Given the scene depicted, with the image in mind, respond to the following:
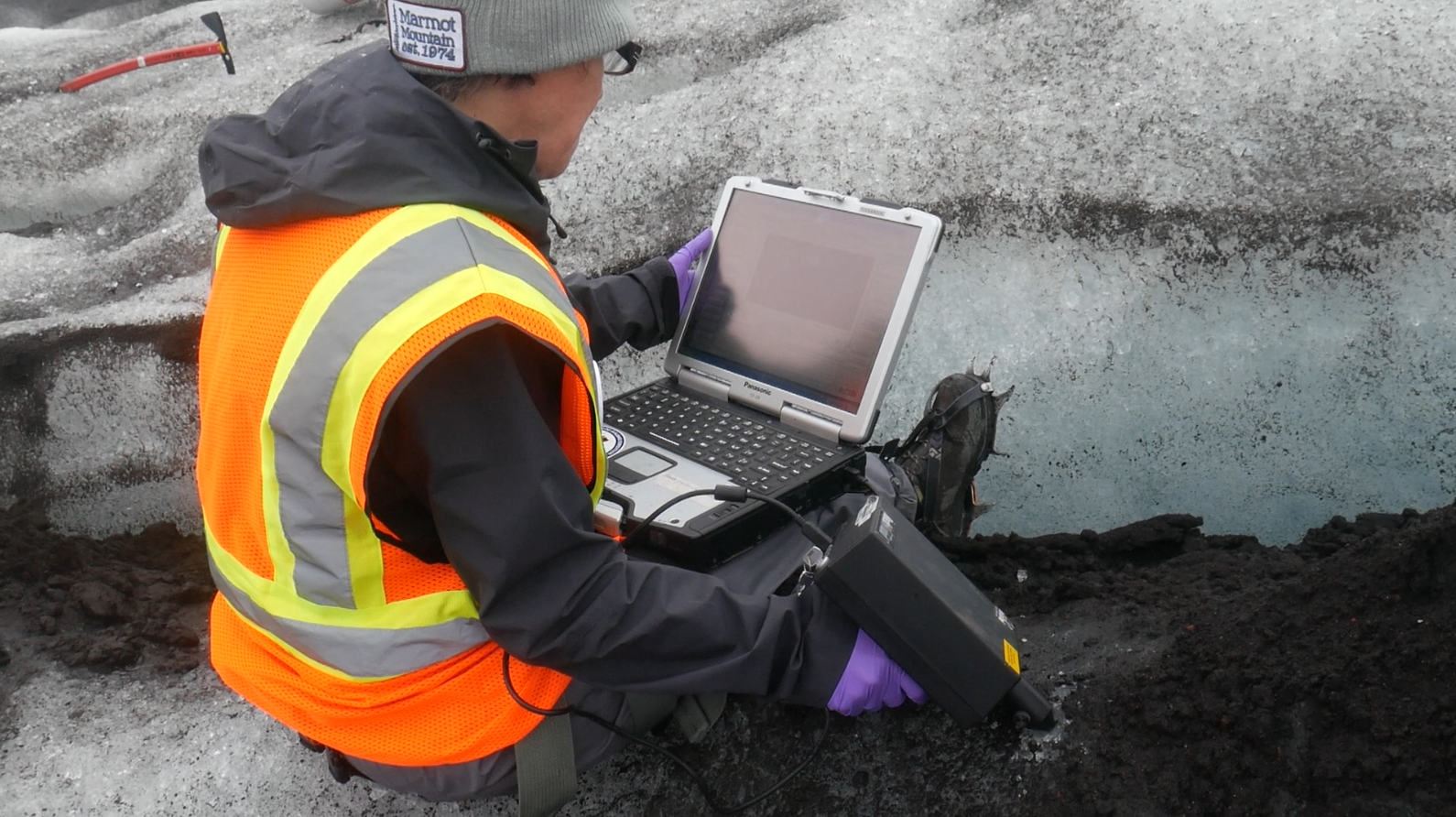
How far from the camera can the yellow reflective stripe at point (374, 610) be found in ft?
5.68

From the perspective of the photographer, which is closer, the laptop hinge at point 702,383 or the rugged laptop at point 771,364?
the rugged laptop at point 771,364

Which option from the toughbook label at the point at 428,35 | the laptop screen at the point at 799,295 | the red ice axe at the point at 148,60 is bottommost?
the red ice axe at the point at 148,60

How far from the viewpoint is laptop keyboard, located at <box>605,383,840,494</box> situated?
2291mm

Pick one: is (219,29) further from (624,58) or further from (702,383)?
(624,58)

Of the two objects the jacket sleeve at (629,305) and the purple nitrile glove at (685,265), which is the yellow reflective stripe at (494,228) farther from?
the purple nitrile glove at (685,265)

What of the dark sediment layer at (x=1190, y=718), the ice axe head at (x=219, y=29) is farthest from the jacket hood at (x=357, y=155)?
the ice axe head at (x=219, y=29)

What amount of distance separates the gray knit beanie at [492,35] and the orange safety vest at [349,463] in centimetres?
26

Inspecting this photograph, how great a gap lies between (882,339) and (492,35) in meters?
1.12

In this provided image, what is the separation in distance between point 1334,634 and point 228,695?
2.51 meters

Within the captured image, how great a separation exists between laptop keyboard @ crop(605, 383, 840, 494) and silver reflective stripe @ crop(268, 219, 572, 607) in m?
0.76

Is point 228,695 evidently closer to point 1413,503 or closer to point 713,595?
point 713,595

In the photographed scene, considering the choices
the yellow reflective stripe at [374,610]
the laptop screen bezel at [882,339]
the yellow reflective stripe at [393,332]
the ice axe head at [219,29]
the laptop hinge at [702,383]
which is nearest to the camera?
the yellow reflective stripe at [393,332]

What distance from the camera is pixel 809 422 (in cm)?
247

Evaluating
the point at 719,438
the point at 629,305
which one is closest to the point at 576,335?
the point at 719,438
